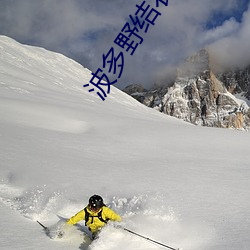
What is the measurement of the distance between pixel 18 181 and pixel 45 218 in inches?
80.6

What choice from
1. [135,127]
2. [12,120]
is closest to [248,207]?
[135,127]

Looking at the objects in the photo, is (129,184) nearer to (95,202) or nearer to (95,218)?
(95,218)

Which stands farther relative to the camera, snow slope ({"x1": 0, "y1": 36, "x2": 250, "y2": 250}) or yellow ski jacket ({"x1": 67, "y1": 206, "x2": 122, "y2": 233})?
yellow ski jacket ({"x1": 67, "y1": 206, "x2": 122, "y2": 233})

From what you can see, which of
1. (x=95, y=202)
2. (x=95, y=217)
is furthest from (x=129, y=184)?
(x=95, y=202)

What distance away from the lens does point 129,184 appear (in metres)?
8.16

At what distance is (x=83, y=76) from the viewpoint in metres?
73.5

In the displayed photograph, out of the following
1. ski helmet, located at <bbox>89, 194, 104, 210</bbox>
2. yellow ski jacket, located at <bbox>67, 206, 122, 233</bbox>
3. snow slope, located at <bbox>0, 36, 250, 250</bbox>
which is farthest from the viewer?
yellow ski jacket, located at <bbox>67, 206, 122, 233</bbox>

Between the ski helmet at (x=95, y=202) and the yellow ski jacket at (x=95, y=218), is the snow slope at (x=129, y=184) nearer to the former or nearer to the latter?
the yellow ski jacket at (x=95, y=218)

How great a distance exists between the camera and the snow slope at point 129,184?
218 inches

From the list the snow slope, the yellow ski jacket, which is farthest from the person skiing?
the snow slope

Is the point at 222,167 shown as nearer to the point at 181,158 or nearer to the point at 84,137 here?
the point at 181,158

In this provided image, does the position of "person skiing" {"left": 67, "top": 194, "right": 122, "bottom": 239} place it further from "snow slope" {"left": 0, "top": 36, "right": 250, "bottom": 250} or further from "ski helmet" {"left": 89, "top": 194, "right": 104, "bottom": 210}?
"snow slope" {"left": 0, "top": 36, "right": 250, "bottom": 250}

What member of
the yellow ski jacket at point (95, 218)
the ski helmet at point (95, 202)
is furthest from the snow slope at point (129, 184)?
the ski helmet at point (95, 202)

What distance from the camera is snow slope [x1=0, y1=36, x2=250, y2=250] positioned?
5.54m
